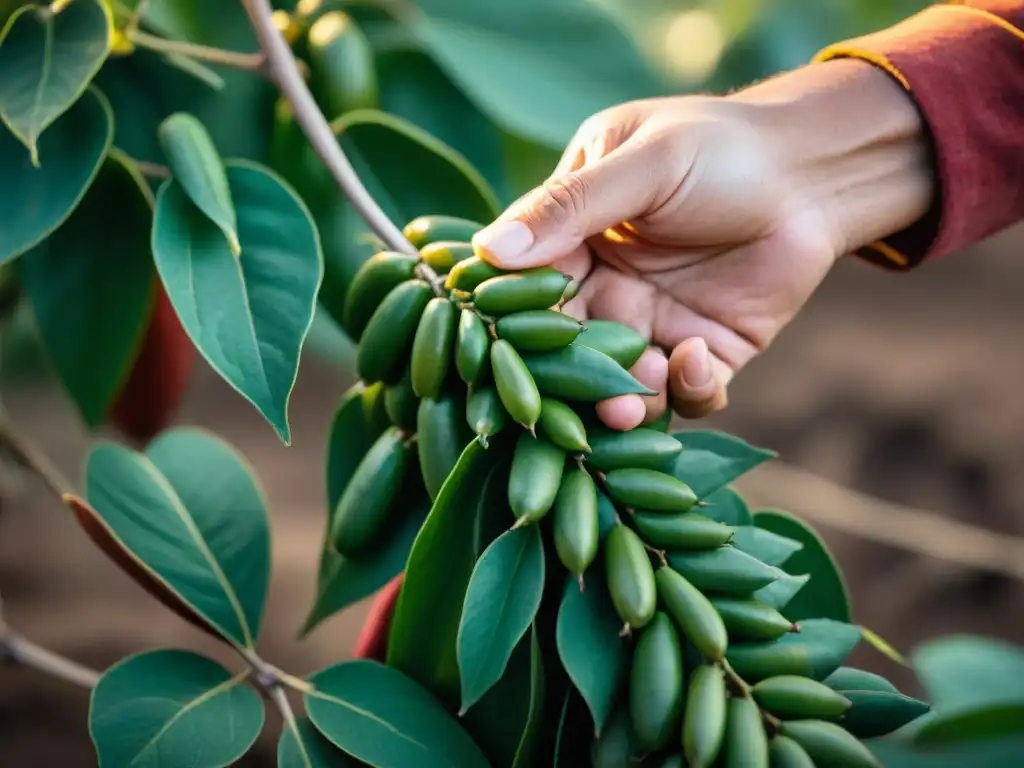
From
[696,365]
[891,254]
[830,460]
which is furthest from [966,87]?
[830,460]

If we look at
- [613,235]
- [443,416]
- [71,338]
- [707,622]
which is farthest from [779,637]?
[71,338]

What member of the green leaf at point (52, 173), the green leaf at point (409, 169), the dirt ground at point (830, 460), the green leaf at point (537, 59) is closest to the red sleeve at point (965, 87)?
the green leaf at point (537, 59)

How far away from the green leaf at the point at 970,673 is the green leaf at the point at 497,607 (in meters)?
0.26

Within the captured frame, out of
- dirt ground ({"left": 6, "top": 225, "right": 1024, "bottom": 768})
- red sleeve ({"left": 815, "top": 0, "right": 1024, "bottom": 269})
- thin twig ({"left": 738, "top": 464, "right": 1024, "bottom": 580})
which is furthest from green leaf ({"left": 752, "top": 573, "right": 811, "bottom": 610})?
thin twig ({"left": 738, "top": 464, "right": 1024, "bottom": 580})

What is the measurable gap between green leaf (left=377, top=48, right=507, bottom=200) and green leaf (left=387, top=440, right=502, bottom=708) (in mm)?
372

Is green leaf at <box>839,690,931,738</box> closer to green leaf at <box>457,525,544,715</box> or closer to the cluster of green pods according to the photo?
the cluster of green pods

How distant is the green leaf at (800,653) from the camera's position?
418mm

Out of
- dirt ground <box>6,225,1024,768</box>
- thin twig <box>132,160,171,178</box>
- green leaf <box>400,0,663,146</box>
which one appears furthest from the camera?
dirt ground <box>6,225,1024,768</box>

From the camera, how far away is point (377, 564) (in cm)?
53

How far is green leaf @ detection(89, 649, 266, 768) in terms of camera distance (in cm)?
47

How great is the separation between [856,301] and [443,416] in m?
2.14

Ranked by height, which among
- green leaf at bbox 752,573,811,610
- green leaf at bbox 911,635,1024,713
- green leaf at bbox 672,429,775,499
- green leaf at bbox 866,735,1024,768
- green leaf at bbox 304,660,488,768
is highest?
green leaf at bbox 866,735,1024,768

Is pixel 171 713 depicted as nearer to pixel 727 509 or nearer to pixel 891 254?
pixel 727 509

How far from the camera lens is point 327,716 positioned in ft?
1.65
